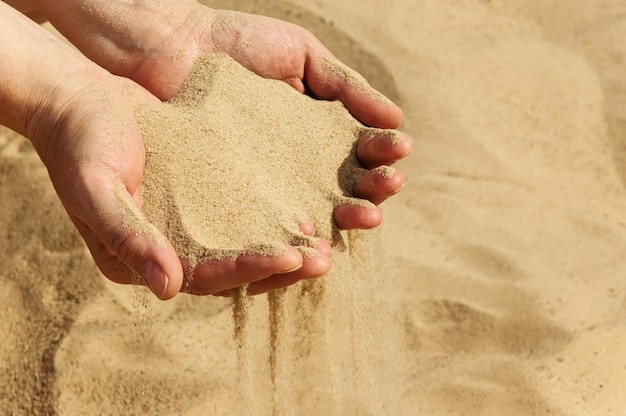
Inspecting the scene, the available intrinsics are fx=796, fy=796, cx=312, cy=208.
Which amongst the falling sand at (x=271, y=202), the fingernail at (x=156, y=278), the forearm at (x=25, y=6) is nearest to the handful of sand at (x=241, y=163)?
the falling sand at (x=271, y=202)

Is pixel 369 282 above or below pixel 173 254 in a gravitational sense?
below

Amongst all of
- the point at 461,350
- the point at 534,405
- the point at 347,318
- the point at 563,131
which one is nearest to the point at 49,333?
the point at 347,318

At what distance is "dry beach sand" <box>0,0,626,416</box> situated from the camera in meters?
2.10

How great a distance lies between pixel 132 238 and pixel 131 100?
0.44 meters

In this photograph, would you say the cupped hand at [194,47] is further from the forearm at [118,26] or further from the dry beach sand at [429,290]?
the dry beach sand at [429,290]

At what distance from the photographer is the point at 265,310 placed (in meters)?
2.28

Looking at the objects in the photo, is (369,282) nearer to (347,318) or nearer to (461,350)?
(347,318)

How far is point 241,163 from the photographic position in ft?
5.45

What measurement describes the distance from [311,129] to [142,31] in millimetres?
537

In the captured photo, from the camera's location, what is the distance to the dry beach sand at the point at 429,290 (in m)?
2.10

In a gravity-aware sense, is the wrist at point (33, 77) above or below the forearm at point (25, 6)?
above

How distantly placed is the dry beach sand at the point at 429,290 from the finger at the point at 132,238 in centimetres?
31

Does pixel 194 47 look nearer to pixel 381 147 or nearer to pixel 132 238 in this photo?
pixel 381 147

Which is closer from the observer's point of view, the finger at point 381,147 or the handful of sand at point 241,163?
the handful of sand at point 241,163
